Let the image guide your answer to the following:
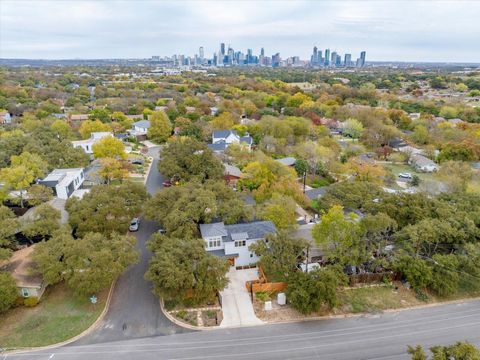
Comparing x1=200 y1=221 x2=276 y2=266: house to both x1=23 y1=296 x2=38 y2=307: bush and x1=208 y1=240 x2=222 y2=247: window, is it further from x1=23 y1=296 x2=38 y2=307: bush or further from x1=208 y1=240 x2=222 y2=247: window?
x1=23 y1=296 x2=38 y2=307: bush

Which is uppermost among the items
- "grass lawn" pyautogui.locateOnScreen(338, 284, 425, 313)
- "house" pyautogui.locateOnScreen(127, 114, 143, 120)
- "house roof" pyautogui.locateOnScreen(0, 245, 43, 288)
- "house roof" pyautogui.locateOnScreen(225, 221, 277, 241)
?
"house" pyautogui.locateOnScreen(127, 114, 143, 120)

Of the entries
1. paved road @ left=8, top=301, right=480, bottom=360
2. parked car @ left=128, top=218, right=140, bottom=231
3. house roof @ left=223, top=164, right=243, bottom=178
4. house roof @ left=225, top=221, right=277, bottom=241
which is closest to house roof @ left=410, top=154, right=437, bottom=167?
house roof @ left=223, top=164, right=243, bottom=178

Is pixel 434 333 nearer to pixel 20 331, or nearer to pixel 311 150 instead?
pixel 20 331

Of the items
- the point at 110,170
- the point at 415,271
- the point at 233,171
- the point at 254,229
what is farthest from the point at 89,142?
the point at 415,271

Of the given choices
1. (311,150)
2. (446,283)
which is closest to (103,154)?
(311,150)

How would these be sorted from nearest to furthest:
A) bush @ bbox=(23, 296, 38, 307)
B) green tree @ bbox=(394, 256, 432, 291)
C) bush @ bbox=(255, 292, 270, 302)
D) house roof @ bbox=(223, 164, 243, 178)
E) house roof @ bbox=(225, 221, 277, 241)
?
bush @ bbox=(23, 296, 38, 307) → bush @ bbox=(255, 292, 270, 302) → green tree @ bbox=(394, 256, 432, 291) → house roof @ bbox=(225, 221, 277, 241) → house roof @ bbox=(223, 164, 243, 178)

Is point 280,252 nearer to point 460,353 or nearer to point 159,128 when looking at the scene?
point 460,353

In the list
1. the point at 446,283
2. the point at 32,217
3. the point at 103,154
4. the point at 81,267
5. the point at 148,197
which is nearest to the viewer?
the point at 81,267
